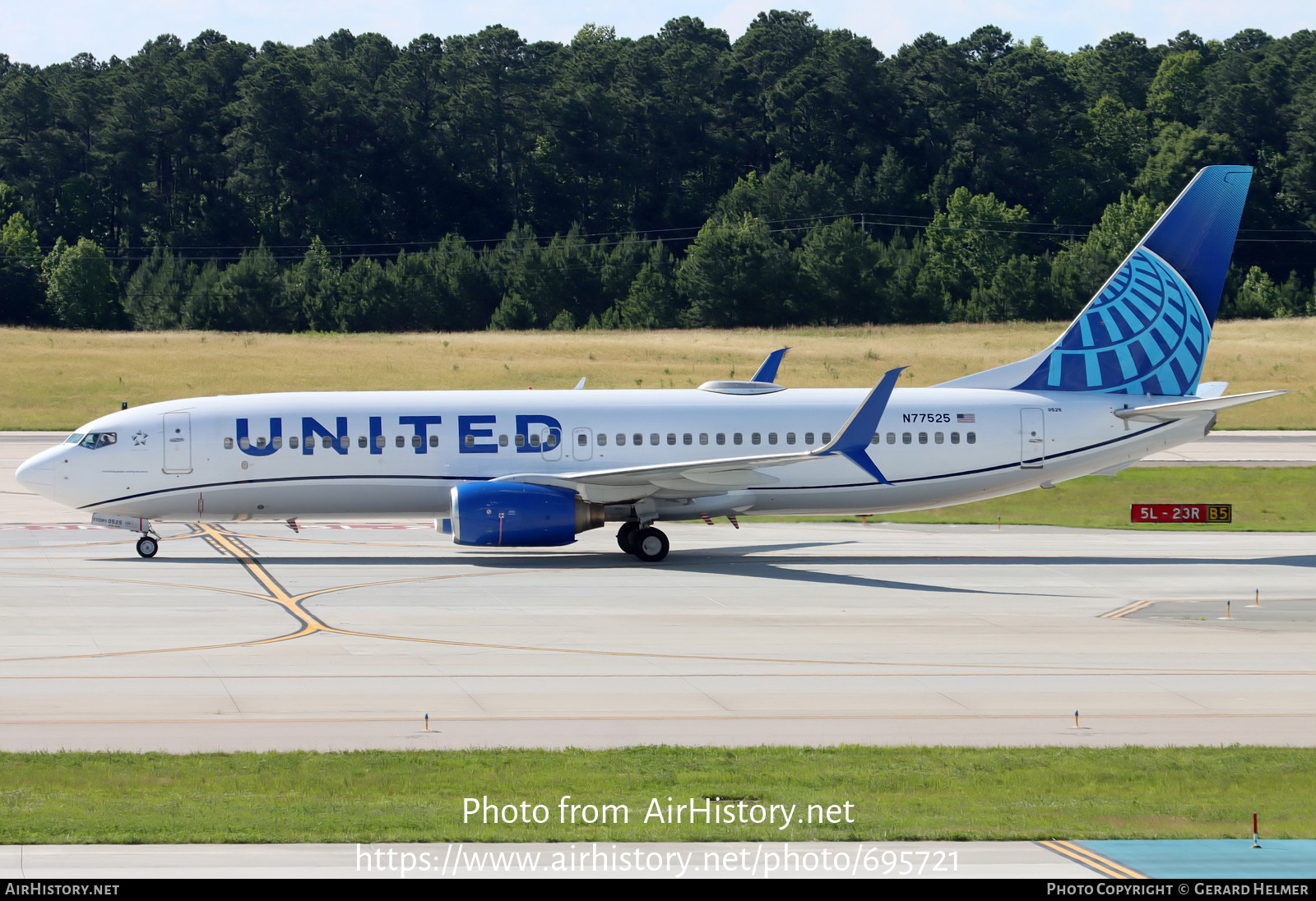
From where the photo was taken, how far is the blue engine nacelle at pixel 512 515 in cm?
3303

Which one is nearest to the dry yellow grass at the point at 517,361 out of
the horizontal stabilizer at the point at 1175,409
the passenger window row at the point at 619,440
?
the horizontal stabilizer at the point at 1175,409

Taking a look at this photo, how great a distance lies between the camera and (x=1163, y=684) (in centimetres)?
2128

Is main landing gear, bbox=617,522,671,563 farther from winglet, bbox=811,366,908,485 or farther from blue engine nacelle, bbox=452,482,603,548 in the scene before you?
winglet, bbox=811,366,908,485

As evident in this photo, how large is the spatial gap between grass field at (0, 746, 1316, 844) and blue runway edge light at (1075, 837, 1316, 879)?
386 mm

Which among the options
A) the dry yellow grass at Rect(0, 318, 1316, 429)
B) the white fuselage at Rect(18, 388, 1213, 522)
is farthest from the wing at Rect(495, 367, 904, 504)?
the dry yellow grass at Rect(0, 318, 1316, 429)

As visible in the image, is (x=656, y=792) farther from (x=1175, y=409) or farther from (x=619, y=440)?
(x=1175, y=409)

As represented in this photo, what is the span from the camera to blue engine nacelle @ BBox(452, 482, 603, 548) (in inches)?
1300

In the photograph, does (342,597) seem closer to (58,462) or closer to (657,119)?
(58,462)

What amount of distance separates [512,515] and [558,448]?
3.12 metres

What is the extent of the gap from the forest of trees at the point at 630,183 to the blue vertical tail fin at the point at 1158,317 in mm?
85777

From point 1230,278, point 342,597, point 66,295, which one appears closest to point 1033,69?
point 1230,278

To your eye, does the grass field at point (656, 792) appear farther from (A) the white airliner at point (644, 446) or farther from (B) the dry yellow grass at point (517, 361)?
(B) the dry yellow grass at point (517, 361)

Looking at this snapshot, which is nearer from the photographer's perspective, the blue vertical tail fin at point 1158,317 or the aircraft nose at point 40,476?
the aircraft nose at point 40,476

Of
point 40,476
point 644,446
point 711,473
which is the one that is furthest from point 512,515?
point 40,476
